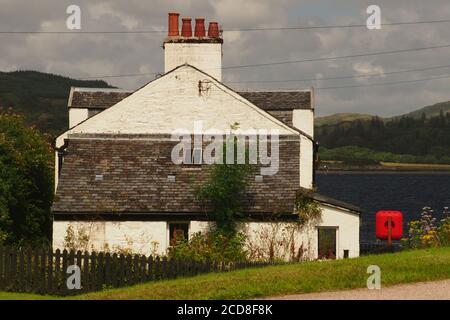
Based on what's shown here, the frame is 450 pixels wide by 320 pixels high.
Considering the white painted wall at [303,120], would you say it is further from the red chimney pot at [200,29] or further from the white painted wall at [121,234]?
the white painted wall at [121,234]

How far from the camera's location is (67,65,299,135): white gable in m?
32.7

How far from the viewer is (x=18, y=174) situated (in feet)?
105

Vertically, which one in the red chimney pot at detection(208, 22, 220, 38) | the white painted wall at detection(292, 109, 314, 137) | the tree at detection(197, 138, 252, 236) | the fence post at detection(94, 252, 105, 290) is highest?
the red chimney pot at detection(208, 22, 220, 38)

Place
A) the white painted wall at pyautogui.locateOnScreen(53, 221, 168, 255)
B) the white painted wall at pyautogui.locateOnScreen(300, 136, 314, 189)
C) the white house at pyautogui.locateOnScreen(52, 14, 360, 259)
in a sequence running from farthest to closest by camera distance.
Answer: the white painted wall at pyautogui.locateOnScreen(300, 136, 314, 189) < the white house at pyautogui.locateOnScreen(52, 14, 360, 259) < the white painted wall at pyautogui.locateOnScreen(53, 221, 168, 255)

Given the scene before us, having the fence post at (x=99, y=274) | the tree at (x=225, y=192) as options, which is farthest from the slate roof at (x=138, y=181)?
the fence post at (x=99, y=274)

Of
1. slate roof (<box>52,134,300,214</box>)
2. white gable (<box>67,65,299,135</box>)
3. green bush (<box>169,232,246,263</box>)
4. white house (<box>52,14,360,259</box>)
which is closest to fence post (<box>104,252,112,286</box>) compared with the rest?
green bush (<box>169,232,246,263</box>)

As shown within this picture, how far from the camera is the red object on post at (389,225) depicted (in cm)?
2845

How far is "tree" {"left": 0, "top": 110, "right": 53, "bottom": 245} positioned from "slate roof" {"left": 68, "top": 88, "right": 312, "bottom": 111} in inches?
92.2

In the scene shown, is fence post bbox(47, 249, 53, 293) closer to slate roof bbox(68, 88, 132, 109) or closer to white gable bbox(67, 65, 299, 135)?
white gable bbox(67, 65, 299, 135)

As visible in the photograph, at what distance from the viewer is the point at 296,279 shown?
64.7 ft

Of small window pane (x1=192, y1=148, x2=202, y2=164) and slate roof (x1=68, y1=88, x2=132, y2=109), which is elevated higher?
slate roof (x1=68, y1=88, x2=132, y2=109)

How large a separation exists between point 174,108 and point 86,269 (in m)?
9.75
